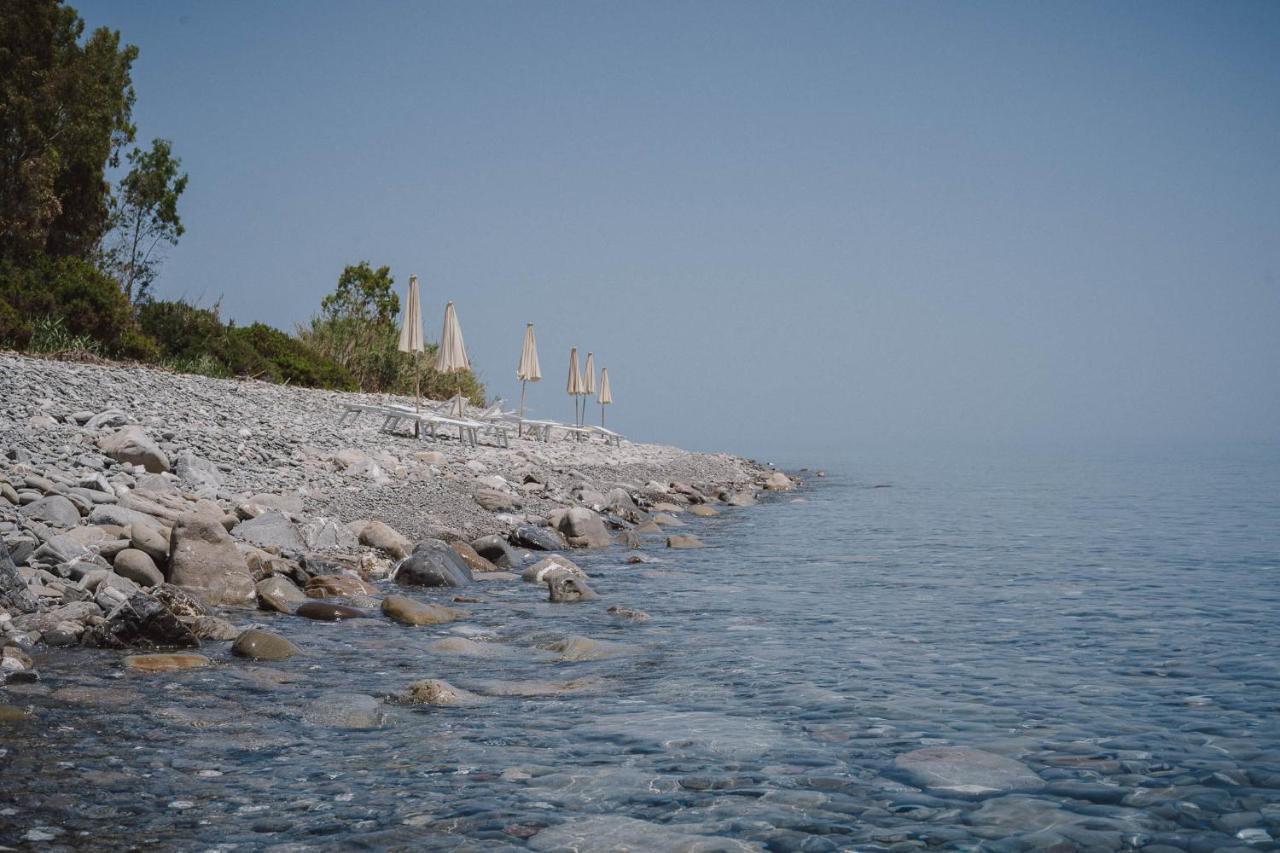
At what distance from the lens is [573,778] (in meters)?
4.52

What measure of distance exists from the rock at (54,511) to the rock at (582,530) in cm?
646

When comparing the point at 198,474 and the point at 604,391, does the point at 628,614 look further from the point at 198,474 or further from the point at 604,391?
the point at 604,391

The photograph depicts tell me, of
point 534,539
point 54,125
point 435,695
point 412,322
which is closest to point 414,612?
point 435,695

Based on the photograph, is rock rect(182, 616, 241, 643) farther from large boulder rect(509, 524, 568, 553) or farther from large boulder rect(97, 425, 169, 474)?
large boulder rect(509, 524, 568, 553)

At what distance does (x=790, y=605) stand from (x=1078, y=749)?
178 inches

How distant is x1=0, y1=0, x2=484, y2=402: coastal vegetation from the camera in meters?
22.8

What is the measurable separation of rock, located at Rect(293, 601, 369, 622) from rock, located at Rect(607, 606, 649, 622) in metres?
2.25

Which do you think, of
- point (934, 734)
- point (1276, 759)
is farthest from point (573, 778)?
point (1276, 759)

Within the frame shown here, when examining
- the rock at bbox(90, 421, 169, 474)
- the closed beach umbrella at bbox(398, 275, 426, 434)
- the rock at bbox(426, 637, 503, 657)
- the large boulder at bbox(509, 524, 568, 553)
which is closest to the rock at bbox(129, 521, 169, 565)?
the rock at bbox(426, 637, 503, 657)

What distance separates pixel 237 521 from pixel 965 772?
8157 mm

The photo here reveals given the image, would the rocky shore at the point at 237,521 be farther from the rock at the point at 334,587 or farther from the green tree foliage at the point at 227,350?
the green tree foliage at the point at 227,350

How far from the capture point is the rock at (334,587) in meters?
8.79

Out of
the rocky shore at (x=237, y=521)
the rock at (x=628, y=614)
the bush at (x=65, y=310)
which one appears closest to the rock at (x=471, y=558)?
the rocky shore at (x=237, y=521)

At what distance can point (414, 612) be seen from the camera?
8078 millimetres
